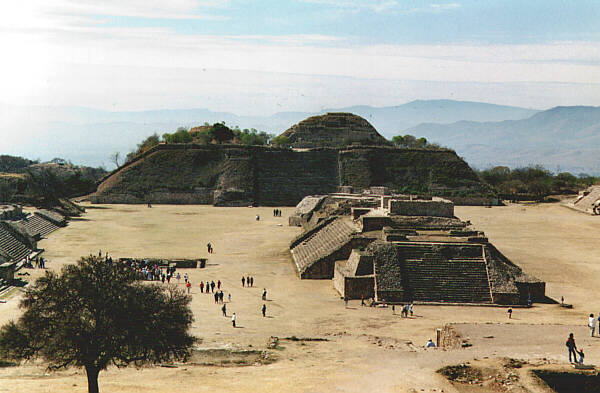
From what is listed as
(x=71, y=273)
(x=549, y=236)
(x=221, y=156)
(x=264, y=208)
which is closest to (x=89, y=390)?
(x=71, y=273)

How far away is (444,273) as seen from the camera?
1270 inches

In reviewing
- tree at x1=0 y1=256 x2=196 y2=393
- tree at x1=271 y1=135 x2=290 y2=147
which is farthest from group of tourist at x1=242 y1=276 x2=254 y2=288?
tree at x1=271 y1=135 x2=290 y2=147

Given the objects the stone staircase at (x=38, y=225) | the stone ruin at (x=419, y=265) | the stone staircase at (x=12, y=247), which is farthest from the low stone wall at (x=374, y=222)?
the stone staircase at (x=38, y=225)

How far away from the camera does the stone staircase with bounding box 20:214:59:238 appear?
50.6m

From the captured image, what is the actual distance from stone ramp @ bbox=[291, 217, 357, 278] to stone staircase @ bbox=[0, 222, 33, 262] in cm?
1715

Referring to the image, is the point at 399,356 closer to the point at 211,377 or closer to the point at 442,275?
the point at 211,377

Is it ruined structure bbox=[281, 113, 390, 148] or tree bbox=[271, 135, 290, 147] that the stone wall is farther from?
ruined structure bbox=[281, 113, 390, 148]

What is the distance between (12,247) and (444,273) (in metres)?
27.1

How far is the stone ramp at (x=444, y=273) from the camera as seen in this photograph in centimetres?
3103

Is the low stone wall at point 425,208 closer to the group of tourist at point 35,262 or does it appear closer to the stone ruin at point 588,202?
the group of tourist at point 35,262

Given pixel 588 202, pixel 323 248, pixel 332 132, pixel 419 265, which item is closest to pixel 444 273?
pixel 419 265

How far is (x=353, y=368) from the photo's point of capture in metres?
20.4

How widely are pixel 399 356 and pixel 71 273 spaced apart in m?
10.7

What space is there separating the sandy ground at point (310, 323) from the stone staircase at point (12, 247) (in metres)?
1.58
